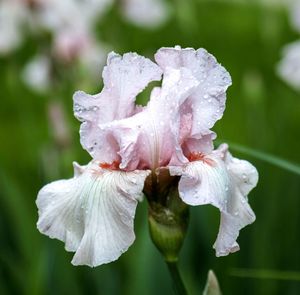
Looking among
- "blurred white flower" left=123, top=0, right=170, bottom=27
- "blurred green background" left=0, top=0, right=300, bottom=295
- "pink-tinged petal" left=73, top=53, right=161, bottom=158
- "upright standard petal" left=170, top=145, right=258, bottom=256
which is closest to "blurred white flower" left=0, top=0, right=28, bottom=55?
"blurred green background" left=0, top=0, right=300, bottom=295

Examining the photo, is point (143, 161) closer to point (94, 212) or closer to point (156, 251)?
point (94, 212)

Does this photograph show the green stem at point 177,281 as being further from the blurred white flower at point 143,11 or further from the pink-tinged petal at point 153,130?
the blurred white flower at point 143,11

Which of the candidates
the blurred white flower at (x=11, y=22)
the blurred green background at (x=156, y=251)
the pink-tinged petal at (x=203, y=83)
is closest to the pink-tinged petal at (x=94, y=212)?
the pink-tinged petal at (x=203, y=83)

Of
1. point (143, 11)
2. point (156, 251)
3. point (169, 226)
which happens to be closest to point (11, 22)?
point (143, 11)

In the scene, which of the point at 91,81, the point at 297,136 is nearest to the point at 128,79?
the point at 91,81

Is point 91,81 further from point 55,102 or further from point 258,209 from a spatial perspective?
point 258,209

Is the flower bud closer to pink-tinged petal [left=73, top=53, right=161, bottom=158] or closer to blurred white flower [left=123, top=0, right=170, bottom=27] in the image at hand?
pink-tinged petal [left=73, top=53, right=161, bottom=158]
